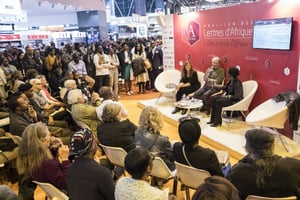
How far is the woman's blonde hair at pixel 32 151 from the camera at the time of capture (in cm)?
254

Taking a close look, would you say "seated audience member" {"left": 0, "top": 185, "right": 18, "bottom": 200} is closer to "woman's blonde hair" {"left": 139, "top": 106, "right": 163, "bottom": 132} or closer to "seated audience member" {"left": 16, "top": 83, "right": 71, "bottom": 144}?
"woman's blonde hair" {"left": 139, "top": 106, "right": 163, "bottom": 132}

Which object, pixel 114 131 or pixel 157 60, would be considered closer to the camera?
pixel 114 131

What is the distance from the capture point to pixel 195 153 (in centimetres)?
251

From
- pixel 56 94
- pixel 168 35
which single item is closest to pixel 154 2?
pixel 168 35

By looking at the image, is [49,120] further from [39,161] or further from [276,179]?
[276,179]

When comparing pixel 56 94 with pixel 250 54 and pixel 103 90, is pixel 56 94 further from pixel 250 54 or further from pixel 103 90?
pixel 250 54

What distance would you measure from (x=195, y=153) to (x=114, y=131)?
105 centimetres

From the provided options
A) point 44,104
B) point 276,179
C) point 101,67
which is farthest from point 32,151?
point 101,67

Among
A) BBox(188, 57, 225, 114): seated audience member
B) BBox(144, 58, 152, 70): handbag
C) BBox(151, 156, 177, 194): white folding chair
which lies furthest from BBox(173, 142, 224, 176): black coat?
BBox(144, 58, 152, 70): handbag

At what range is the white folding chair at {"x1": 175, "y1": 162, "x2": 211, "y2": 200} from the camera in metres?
2.37

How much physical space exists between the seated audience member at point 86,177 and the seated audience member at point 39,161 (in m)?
0.46

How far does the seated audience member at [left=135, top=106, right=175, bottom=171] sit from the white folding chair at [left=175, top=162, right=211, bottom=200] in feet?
1.30

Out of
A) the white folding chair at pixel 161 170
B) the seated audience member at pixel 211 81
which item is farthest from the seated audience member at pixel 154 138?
the seated audience member at pixel 211 81

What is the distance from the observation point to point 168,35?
8016mm
